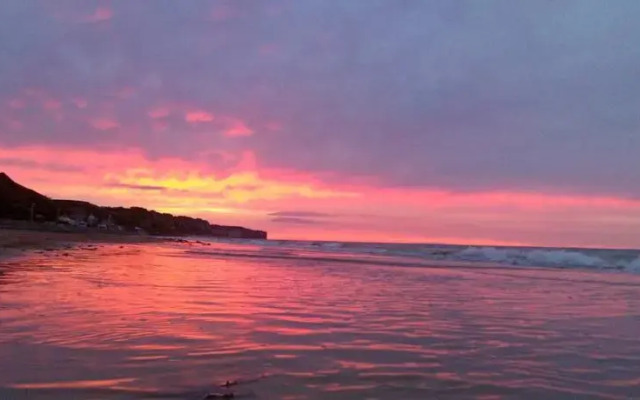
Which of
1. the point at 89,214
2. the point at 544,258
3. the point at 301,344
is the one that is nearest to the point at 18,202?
the point at 89,214

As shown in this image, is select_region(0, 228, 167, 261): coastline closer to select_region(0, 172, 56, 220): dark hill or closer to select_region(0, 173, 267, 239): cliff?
select_region(0, 172, 56, 220): dark hill

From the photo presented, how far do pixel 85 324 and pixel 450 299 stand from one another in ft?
29.0

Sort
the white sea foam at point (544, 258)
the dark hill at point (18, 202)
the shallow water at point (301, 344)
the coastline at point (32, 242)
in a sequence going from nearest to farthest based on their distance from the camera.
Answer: the shallow water at point (301, 344) → the coastline at point (32, 242) → the white sea foam at point (544, 258) → the dark hill at point (18, 202)

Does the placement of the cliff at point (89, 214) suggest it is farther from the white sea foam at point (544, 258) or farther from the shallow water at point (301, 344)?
the shallow water at point (301, 344)

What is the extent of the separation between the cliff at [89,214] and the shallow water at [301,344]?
75.6 meters

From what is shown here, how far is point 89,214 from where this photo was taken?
111812mm

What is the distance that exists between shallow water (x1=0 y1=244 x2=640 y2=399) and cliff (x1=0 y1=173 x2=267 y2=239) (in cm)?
7560

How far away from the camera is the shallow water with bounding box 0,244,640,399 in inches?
220

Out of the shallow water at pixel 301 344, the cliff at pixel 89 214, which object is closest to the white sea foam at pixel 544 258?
the shallow water at pixel 301 344

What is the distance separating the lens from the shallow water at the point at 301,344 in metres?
5.60

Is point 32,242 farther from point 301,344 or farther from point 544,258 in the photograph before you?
point 544,258

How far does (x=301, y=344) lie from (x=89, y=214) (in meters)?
114

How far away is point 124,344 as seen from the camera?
7.07m

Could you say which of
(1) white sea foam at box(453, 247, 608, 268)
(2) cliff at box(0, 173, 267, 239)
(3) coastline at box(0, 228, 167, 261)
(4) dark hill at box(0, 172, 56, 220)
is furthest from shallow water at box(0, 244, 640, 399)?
(2) cliff at box(0, 173, 267, 239)
